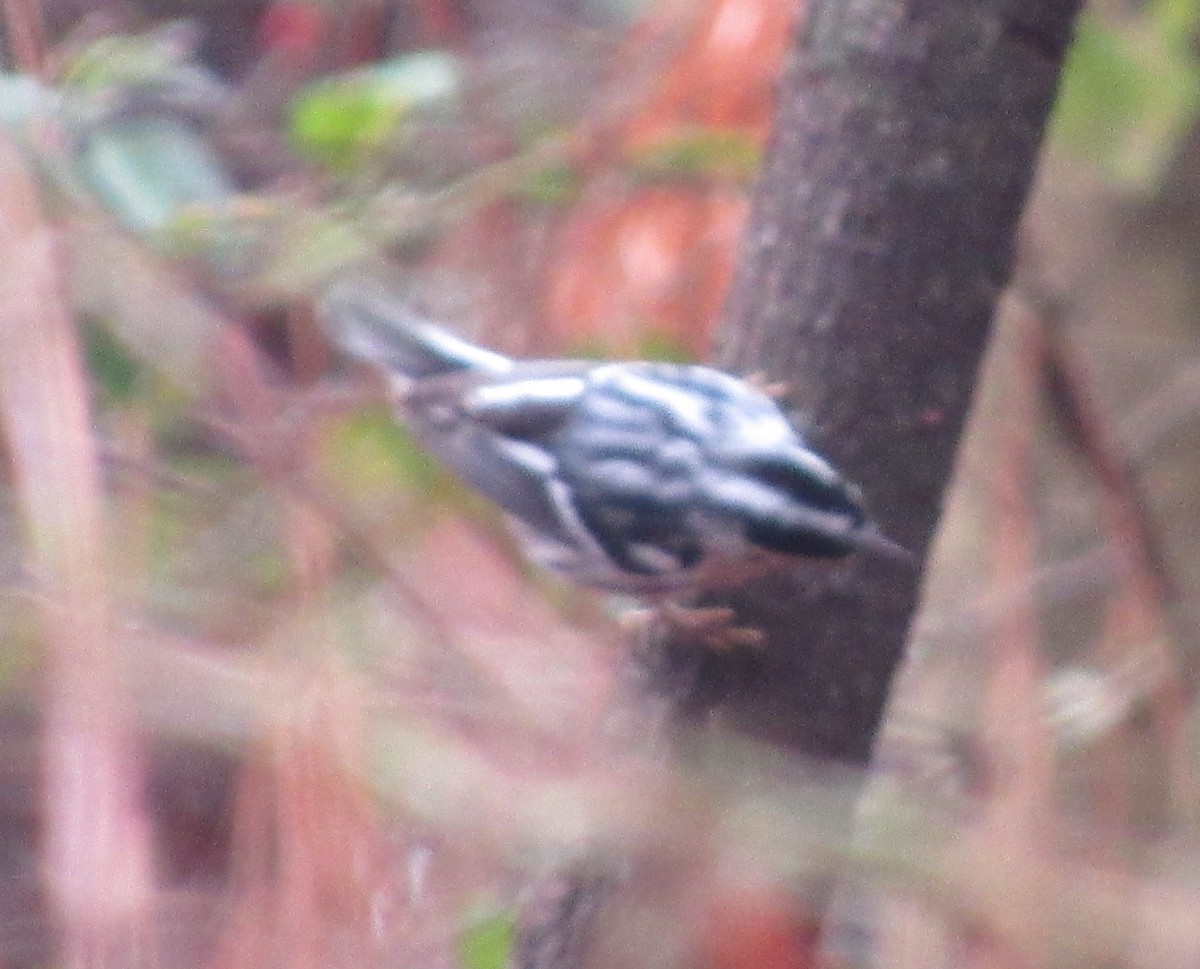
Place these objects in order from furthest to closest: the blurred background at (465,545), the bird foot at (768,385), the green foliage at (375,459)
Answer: the green foliage at (375,459) < the bird foot at (768,385) < the blurred background at (465,545)

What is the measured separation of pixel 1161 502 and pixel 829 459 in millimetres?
1992

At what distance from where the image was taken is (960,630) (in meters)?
2.62

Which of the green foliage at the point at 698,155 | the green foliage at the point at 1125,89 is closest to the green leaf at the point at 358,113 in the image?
the green foliage at the point at 698,155

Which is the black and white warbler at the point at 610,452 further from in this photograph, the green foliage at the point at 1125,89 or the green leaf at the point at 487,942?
the green foliage at the point at 1125,89

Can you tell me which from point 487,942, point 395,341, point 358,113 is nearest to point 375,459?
point 395,341

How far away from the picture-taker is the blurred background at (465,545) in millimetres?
876

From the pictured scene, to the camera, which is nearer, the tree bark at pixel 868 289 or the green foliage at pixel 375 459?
the tree bark at pixel 868 289

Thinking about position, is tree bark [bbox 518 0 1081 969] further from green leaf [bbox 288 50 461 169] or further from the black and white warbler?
green leaf [bbox 288 50 461 169]

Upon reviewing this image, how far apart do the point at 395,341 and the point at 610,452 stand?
0.25m

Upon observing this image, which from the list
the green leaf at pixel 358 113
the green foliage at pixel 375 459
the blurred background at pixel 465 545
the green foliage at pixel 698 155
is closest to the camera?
the blurred background at pixel 465 545

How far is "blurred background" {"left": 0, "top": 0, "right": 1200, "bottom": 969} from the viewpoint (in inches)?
34.5

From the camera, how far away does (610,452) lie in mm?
1578

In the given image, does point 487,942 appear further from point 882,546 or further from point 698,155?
point 698,155

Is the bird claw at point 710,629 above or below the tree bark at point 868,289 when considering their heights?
below
